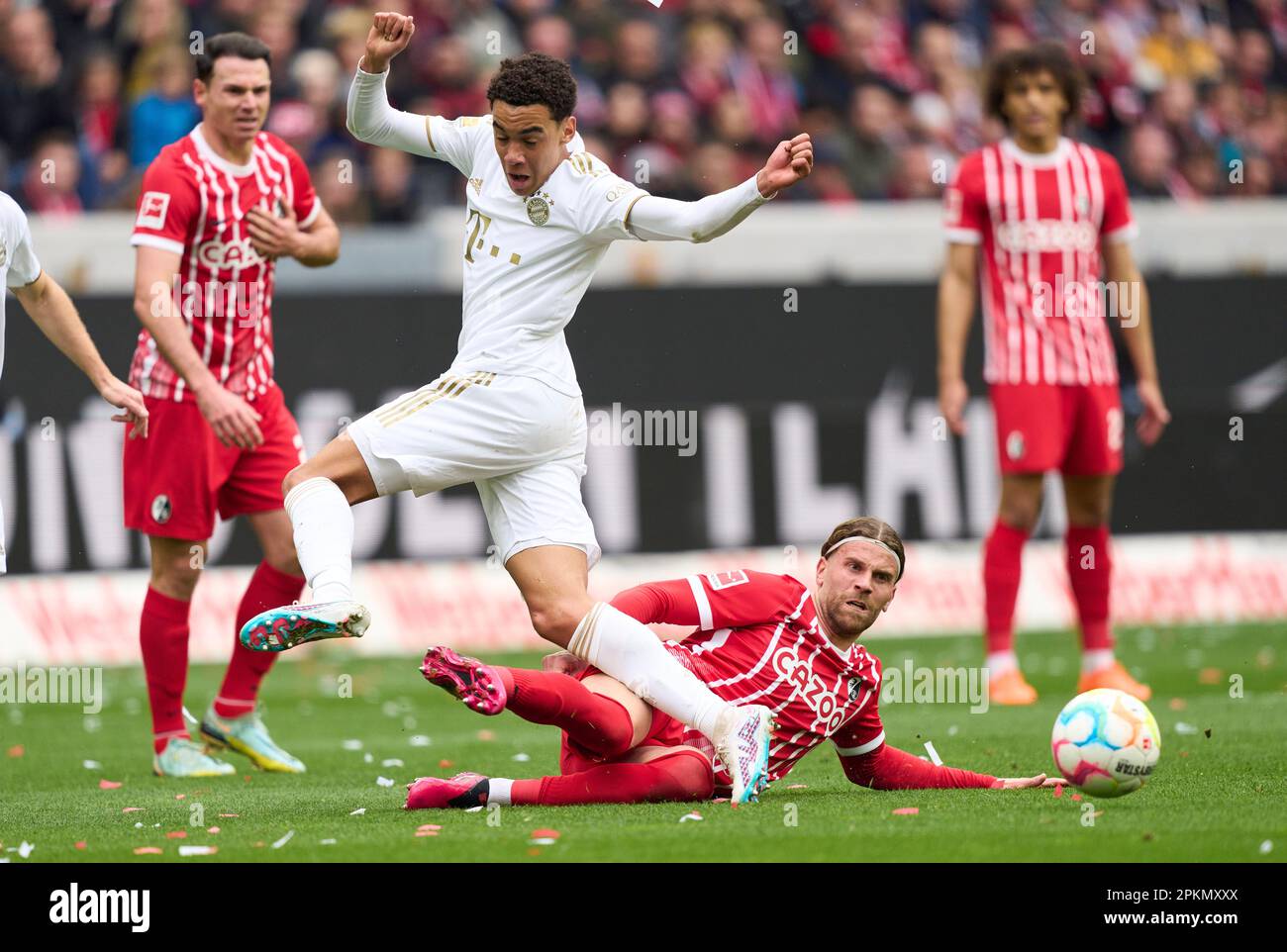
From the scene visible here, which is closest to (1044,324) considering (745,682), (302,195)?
(302,195)

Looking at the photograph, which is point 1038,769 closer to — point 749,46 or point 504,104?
point 504,104

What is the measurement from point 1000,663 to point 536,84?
3.89 metres

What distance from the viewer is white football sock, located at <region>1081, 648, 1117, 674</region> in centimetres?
824

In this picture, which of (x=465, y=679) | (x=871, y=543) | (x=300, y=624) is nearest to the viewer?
(x=465, y=679)

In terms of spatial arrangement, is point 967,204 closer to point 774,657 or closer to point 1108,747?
point 774,657

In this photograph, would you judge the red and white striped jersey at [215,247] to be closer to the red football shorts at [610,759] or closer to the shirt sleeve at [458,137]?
the shirt sleeve at [458,137]

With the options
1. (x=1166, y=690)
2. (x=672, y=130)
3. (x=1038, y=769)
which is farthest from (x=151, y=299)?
(x=672, y=130)

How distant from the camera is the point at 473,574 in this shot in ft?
34.4

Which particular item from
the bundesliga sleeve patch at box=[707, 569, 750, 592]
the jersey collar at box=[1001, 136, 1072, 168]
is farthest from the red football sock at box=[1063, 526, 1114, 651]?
the bundesliga sleeve patch at box=[707, 569, 750, 592]

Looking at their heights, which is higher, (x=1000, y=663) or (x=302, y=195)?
(x=302, y=195)

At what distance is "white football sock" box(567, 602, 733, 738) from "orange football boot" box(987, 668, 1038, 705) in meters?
3.11

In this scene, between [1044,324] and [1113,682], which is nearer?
[1113,682]

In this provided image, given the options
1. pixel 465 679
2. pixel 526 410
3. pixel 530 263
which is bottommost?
pixel 465 679
